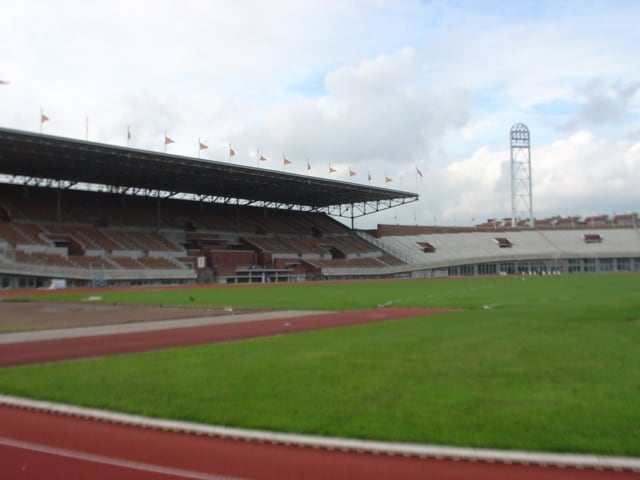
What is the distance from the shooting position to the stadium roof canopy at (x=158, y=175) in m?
51.0

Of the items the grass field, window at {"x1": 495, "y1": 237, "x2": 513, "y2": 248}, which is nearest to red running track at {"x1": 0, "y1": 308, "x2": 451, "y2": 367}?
the grass field

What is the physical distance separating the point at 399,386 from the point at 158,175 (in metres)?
57.7

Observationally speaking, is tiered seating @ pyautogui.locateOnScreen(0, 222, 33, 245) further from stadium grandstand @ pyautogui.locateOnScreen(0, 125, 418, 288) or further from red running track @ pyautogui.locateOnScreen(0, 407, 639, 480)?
red running track @ pyautogui.locateOnScreen(0, 407, 639, 480)

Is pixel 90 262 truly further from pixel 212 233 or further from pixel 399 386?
pixel 399 386

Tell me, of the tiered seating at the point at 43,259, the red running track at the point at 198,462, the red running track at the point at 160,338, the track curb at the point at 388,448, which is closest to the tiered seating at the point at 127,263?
the tiered seating at the point at 43,259

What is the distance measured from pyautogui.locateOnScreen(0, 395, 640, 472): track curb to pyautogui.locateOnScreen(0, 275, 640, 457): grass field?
0.60 ft

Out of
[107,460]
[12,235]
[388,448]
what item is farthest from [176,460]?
[12,235]

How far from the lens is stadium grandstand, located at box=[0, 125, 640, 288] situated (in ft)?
175

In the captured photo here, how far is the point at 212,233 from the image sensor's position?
74188 mm

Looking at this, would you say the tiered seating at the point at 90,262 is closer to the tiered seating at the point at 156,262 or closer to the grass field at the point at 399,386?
the tiered seating at the point at 156,262

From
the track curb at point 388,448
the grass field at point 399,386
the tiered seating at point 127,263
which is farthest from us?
the tiered seating at point 127,263

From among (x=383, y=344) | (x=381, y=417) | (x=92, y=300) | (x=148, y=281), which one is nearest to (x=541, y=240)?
(x=148, y=281)

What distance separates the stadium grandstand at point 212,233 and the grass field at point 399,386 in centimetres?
4206

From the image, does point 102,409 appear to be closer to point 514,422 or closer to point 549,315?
point 514,422
